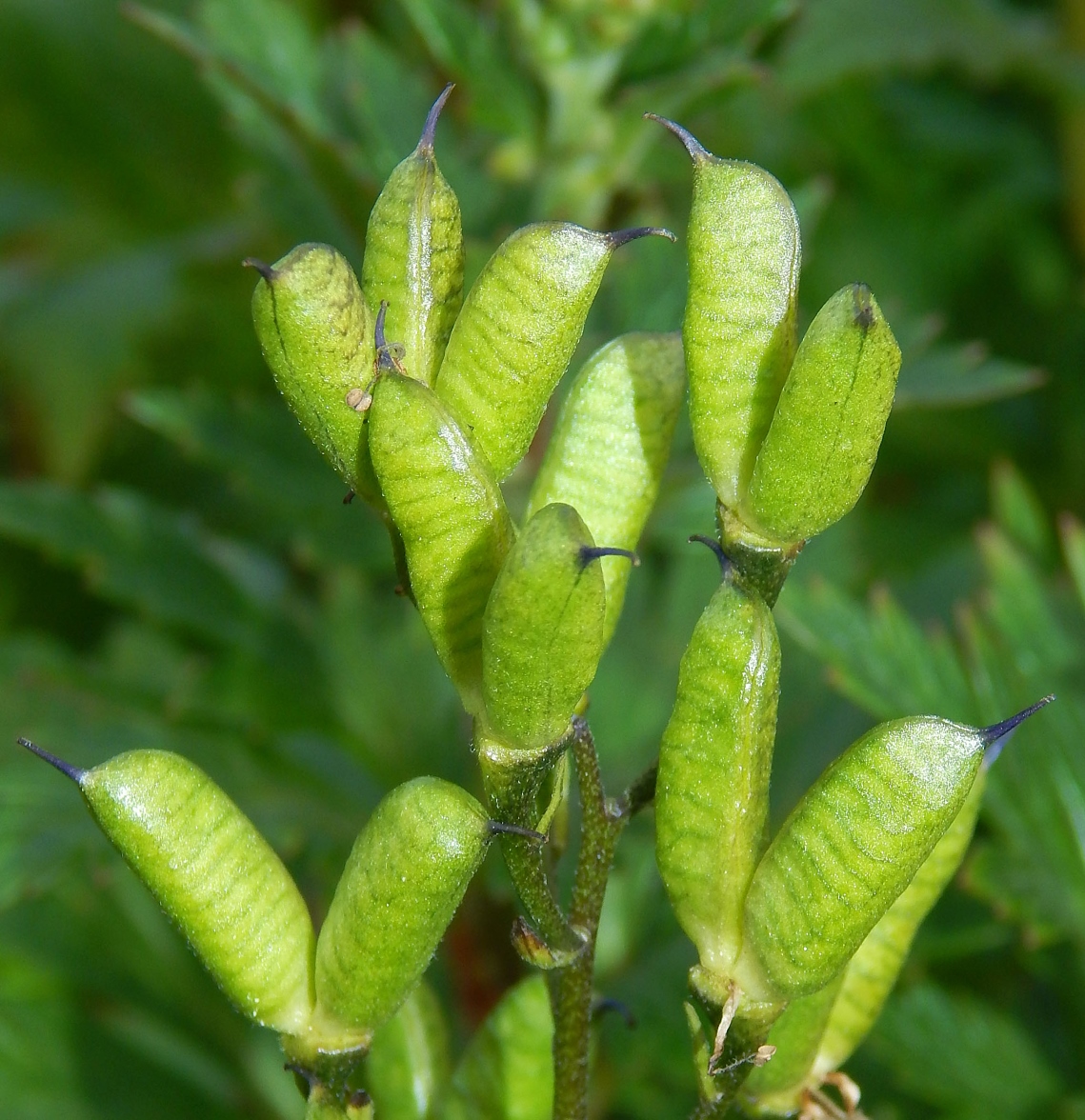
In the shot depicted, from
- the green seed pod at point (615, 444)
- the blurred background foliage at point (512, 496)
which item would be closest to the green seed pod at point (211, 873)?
the green seed pod at point (615, 444)

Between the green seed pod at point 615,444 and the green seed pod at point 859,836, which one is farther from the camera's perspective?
the green seed pod at point 615,444

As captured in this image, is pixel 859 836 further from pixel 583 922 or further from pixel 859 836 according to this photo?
pixel 583 922

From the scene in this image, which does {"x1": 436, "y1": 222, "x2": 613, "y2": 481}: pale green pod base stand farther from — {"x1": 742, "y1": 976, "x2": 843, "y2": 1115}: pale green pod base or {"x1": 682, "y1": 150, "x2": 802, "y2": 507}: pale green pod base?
{"x1": 742, "y1": 976, "x2": 843, "y2": 1115}: pale green pod base

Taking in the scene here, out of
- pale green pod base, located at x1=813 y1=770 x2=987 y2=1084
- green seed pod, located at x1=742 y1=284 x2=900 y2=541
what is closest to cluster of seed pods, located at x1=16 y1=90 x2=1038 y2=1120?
green seed pod, located at x1=742 y1=284 x2=900 y2=541

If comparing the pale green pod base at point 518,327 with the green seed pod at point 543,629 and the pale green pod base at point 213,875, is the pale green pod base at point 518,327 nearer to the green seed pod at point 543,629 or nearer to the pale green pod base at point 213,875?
the green seed pod at point 543,629

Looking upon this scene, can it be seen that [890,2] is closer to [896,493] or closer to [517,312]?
[896,493]

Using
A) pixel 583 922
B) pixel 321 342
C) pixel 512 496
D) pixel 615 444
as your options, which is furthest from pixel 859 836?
pixel 512 496
